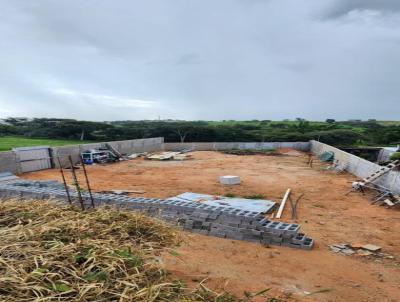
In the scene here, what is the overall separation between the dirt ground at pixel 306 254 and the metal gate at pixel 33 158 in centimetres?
412

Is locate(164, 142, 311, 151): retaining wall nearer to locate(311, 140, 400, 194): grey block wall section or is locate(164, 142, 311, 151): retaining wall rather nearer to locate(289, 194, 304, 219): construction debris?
locate(311, 140, 400, 194): grey block wall section

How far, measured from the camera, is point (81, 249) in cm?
296

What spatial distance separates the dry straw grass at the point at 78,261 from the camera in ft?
7.67

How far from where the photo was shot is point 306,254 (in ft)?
17.9

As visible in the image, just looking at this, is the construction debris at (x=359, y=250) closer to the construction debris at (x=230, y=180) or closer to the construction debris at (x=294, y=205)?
the construction debris at (x=294, y=205)

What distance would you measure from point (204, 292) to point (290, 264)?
8.22 ft

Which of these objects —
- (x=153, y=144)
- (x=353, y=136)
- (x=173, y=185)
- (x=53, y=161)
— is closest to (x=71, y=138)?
(x=153, y=144)

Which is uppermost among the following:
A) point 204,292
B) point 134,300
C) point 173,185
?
point 134,300

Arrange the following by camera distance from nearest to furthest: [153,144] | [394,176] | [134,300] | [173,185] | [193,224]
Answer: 1. [134,300]
2. [193,224]
3. [394,176]
4. [173,185]
5. [153,144]

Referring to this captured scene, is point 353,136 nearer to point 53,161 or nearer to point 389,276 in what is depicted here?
point 53,161

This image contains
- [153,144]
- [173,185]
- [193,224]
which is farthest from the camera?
[153,144]

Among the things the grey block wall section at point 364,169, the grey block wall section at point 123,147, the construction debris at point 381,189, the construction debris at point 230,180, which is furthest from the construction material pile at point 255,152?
the construction debris at point 381,189

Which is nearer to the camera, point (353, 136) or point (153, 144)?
point (153, 144)

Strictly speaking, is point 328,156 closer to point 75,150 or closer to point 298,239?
point 75,150
